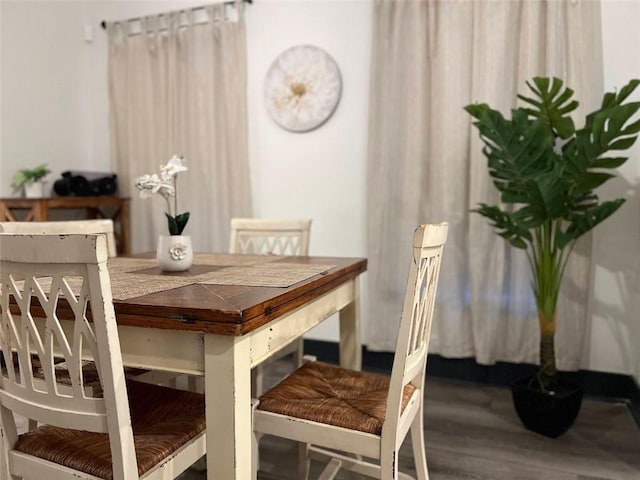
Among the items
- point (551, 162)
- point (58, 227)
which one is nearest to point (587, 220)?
point (551, 162)

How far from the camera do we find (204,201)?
3.40 meters

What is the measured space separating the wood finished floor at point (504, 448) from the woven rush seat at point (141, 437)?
70 centimetres

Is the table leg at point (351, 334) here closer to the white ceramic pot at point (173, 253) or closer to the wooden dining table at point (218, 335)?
the wooden dining table at point (218, 335)

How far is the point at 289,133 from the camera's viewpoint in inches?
125

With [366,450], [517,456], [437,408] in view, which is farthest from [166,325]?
[437,408]

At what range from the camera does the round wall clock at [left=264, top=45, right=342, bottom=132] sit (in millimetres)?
3027

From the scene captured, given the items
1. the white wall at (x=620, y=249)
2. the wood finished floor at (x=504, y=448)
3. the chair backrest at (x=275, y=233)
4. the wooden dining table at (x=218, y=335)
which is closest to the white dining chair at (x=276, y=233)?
the chair backrest at (x=275, y=233)

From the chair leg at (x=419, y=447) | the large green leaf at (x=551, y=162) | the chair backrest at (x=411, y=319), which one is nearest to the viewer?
the chair backrest at (x=411, y=319)

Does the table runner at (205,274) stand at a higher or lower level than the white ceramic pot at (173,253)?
lower

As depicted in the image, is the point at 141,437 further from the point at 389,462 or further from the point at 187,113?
the point at 187,113

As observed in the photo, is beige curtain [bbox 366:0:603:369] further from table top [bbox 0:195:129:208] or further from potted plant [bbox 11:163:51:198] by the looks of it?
potted plant [bbox 11:163:51:198]

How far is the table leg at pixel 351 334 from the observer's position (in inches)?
75.8

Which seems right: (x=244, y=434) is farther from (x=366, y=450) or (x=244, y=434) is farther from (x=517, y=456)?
(x=517, y=456)

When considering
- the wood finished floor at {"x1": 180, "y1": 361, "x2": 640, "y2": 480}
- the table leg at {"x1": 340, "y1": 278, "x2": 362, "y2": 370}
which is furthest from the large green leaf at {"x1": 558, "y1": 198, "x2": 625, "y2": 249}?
the table leg at {"x1": 340, "y1": 278, "x2": 362, "y2": 370}
